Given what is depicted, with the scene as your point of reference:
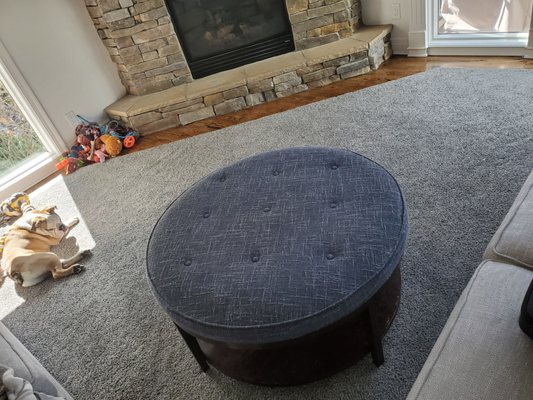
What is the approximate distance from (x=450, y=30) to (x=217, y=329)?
3002 millimetres

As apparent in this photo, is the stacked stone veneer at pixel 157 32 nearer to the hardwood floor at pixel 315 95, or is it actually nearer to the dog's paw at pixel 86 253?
the hardwood floor at pixel 315 95

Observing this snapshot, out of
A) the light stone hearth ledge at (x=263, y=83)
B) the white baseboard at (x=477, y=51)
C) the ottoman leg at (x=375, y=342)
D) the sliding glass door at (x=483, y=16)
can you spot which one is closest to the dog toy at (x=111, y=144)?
the light stone hearth ledge at (x=263, y=83)

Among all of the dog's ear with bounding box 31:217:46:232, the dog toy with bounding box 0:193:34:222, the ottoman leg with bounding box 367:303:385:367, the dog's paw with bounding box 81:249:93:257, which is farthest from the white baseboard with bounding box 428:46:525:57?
the dog toy with bounding box 0:193:34:222

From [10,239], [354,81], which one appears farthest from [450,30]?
[10,239]

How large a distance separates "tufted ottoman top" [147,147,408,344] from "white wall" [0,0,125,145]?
2.07 m

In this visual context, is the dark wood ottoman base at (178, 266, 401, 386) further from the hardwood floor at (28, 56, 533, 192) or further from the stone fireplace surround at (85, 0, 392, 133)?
the stone fireplace surround at (85, 0, 392, 133)

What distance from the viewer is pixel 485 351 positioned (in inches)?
29.0

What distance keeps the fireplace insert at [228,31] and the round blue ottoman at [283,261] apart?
2071 millimetres

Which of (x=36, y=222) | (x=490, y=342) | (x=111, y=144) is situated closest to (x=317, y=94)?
(x=111, y=144)

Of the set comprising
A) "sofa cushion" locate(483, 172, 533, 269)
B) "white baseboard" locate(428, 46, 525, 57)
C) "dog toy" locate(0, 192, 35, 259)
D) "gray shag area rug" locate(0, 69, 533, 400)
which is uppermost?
"sofa cushion" locate(483, 172, 533, 269)

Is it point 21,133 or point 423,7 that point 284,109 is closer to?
point 423,7

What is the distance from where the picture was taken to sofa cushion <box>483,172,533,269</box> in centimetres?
92

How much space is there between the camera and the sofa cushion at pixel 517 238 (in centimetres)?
92

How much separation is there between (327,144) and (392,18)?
4.96ft
